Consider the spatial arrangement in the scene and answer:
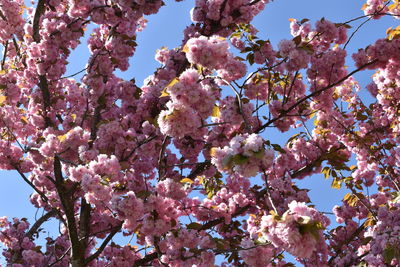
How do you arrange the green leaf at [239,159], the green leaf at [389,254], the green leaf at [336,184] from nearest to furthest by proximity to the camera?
the green leaf at [239,159]
the green leaf at [389,254]
the green leaf at [336,184]

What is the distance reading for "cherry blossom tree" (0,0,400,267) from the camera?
14.0 feet

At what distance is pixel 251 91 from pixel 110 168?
2.61 m

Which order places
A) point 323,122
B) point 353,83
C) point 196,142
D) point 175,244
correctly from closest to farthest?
point 175,244 < point 196,142 < point 323,122 < point 353,83

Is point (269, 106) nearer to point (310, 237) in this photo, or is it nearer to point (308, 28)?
point (308, 28)

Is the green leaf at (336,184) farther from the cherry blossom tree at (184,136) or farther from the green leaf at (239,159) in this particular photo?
the green leaf at (239,159)

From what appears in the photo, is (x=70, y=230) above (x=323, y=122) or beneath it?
beneath

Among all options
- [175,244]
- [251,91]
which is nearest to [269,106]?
[251,91]

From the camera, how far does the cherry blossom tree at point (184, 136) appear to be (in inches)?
167

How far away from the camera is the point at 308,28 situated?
19.4 ft

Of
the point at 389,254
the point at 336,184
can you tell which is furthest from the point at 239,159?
the point at 336,184

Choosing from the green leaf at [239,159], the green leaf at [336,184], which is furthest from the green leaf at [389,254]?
the green leaf at [336,184]

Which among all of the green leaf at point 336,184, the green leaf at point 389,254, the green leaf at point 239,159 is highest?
the green leaf at point 336,184

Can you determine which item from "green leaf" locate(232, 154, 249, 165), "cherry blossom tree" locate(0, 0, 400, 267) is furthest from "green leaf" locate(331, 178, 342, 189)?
"green leaf" locate(232, 154, 249, 165)

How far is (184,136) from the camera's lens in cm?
578
